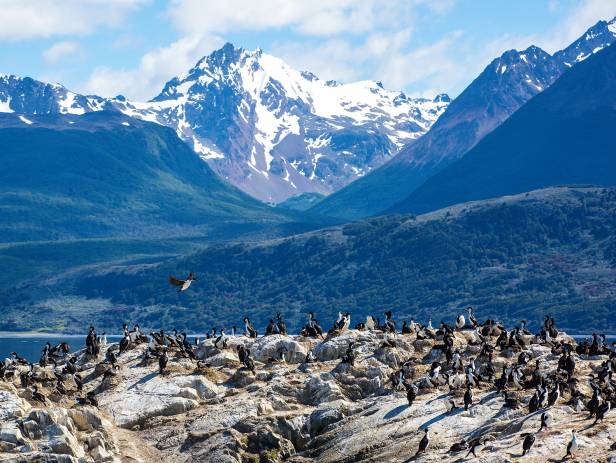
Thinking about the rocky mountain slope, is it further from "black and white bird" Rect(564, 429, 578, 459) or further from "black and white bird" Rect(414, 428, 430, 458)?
"black and white bird" Rect(564, 429, 578, 459)

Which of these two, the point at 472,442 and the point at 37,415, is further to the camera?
the point at 37,415

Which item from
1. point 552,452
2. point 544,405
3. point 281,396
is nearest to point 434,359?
point 281,396

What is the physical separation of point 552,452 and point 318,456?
21244mm

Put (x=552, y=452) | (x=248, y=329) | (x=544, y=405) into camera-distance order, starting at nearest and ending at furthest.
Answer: (x=552, y=452)
(x=544, y=405)
(x=248, y=329)

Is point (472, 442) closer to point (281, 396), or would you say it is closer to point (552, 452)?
point (552, 452)

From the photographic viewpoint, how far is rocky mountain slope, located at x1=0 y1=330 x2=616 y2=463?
3209 inches

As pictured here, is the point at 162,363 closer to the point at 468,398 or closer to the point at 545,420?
the point at 468,398

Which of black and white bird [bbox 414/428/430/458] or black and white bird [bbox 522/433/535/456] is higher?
black and white bird [bbox 522/433/535/456]

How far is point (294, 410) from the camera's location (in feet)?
311

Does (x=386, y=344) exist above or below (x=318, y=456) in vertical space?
above

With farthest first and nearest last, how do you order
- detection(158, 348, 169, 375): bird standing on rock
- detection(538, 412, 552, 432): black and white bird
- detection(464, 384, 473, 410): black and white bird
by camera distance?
detection(158, 348, 169, 375): bird standing on rock, detection(464, 384, 473, 410): black and white bird, detection(538, 412, 552, 432): black and white bird

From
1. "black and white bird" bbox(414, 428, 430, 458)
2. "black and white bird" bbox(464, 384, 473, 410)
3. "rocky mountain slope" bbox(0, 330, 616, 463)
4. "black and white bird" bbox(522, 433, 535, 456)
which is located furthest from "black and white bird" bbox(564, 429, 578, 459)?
"black and white bird" bbox(464, 384, 473, 410)

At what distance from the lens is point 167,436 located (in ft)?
309

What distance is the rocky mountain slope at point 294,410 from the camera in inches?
3209
